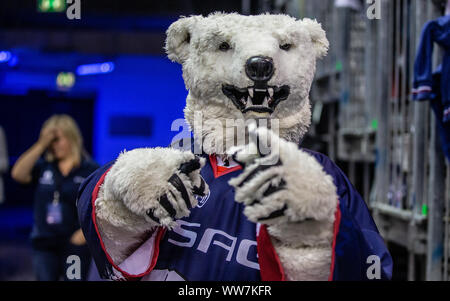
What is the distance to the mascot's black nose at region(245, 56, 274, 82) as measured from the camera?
1.33 meters

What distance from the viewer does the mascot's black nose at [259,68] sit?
1334 millimetres

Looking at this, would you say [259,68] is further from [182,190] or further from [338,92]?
[338,92]

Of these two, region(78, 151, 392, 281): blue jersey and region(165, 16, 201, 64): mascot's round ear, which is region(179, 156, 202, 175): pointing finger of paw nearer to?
region(78, 151, 392, 281): blue jersey

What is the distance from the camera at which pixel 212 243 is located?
143 cm

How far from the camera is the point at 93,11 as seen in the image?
5.43 meters

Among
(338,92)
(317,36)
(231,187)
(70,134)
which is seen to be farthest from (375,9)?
(338,92)

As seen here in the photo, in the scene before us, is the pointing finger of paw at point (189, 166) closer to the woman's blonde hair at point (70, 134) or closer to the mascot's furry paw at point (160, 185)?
the mascot's furry paw at point (160, 185)

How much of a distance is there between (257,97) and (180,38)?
0.36 meters

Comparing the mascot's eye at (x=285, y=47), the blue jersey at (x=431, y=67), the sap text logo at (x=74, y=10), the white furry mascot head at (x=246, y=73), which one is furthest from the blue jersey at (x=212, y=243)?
the blue jersey at (x=431, y=67)

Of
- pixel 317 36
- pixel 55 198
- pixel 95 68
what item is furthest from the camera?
pixel 95 68

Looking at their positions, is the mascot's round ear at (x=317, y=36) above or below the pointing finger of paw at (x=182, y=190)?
above

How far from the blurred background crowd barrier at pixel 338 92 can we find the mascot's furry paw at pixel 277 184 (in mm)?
526

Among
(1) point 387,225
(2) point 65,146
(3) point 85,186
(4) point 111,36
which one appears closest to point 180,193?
(3) point 85,186

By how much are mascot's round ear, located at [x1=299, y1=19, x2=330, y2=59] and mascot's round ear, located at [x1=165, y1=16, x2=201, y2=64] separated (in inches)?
13.0
